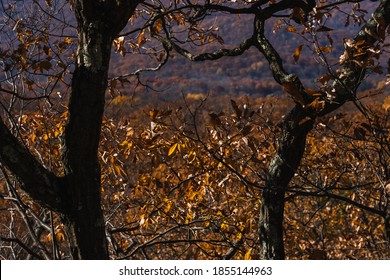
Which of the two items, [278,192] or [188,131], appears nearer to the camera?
[278,192]

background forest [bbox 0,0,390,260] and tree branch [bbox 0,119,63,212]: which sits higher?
background forest [bbox 0,0,390,260]

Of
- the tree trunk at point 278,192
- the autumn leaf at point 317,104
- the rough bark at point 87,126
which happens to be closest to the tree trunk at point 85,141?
the rough bark at point 87,126

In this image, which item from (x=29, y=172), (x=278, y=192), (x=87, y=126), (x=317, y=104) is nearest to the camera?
(x=29, y=172)

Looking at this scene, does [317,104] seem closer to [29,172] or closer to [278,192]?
[278,192]

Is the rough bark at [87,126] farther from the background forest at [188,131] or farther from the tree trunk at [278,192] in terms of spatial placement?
→ the tree trunk at [278,192]

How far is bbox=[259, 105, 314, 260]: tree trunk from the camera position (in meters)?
3.87

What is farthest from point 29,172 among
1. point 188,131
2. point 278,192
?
point 278,192

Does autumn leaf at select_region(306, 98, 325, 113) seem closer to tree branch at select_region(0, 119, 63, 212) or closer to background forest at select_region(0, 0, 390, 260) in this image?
background forest at select_region(0, 0, 390, 260)

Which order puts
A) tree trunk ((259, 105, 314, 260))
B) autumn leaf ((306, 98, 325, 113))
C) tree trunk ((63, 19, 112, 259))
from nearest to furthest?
tree trunk ((63, 19, 112, 259))
autumn leaf ((306, 98, 325, 113))
tree trunk ((259, 105, 314, 260))

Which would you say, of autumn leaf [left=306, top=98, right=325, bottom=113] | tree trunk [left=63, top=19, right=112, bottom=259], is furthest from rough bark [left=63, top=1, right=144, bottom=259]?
autumn leaf [left=306, top=98, right=325, bottom=113]

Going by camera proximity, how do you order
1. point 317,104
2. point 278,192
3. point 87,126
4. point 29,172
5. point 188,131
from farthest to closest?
point 188,131 < point 278,192 < point 317,104 < point 87,126 < point 29,172

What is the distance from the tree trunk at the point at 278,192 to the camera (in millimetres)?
3867

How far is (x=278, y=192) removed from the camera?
3883mm

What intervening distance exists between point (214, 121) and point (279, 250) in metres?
1.23
